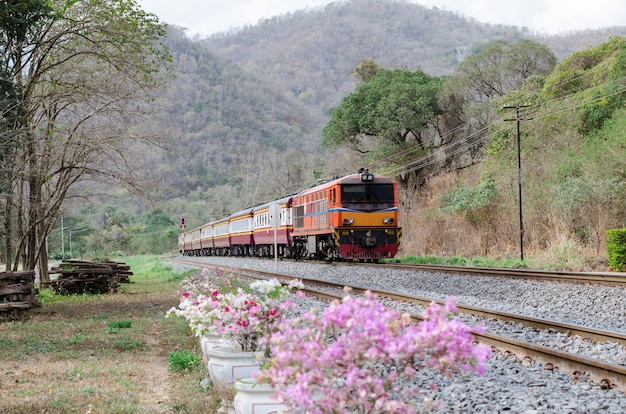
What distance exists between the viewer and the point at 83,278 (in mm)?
19312

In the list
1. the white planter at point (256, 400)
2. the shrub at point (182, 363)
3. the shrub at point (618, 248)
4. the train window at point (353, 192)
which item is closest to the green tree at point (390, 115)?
the train window at point (353, 192)

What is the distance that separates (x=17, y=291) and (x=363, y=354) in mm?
12175

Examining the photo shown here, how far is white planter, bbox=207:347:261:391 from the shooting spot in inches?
209

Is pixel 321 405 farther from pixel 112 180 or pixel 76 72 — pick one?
pixel 76 72

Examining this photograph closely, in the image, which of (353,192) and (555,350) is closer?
(555,350)

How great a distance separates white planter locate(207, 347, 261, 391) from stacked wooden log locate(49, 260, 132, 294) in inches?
574

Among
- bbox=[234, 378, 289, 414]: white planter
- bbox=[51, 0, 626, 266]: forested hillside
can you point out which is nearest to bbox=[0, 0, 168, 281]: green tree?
bbox=[51, 0, 626, 266]: forested hillside

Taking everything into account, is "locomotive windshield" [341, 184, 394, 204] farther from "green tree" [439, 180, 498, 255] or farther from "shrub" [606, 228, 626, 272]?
"shrub" [606, 228, 626, 272]

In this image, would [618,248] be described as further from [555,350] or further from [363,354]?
[363,354]

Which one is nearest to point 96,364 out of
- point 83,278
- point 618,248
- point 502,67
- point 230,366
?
point 230,366

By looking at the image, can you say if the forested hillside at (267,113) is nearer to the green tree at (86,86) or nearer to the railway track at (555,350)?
the green tree at (86,86)

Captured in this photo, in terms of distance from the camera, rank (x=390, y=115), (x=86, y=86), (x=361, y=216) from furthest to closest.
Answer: (x=390, y=115)
(x=361, y=216)
(x=86, y=86)

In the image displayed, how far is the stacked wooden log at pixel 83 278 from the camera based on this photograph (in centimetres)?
1909

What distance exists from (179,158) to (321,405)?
121 m
